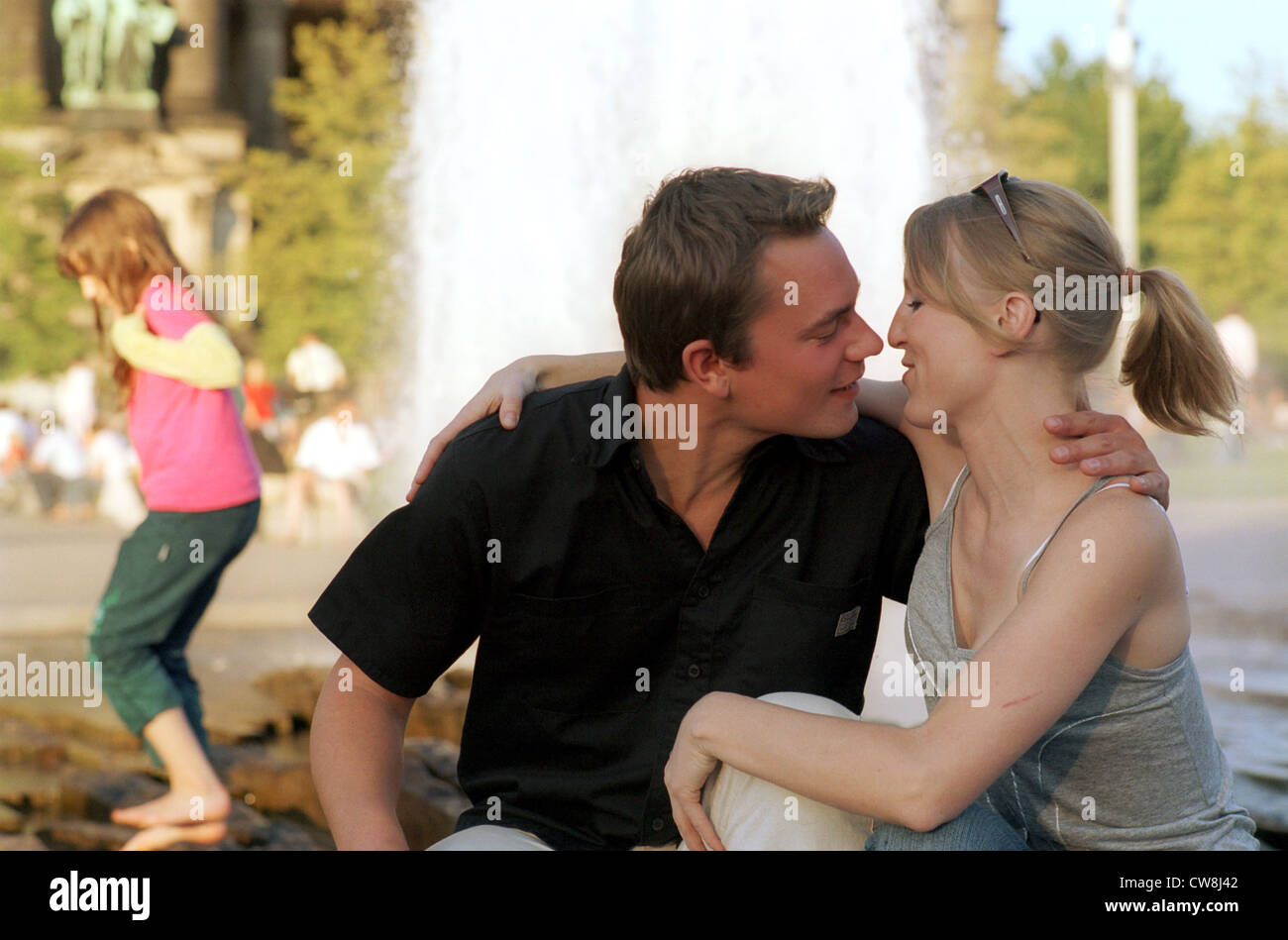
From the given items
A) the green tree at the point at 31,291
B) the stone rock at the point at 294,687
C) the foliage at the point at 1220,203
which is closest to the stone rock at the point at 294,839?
the stone rock at the point at 294,687

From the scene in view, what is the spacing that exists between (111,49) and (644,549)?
97.1ft

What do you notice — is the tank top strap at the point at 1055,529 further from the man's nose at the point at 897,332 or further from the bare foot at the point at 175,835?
the bare foot at the point at 175,835

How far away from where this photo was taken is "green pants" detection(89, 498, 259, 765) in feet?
15.1

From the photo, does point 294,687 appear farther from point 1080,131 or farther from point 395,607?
point 1080,131

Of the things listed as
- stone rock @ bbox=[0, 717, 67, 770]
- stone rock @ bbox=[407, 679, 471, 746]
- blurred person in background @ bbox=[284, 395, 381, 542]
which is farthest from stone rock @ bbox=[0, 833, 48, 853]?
blurred person in background @ bbox=[284, 395, 381, 542]

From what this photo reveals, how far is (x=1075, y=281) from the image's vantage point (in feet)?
8.09

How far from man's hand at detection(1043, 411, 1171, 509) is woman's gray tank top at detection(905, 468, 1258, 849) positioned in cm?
4

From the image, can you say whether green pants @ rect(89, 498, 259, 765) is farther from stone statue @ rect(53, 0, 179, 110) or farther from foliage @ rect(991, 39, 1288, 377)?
stone statue @ rect(53, 0, 179, 110)

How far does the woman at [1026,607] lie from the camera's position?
221cm

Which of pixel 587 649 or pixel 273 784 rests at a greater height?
pixel 587 649

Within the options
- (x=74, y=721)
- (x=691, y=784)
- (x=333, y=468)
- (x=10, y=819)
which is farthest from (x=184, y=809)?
(x=333, y=468)

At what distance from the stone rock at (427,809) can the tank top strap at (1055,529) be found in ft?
8.08
